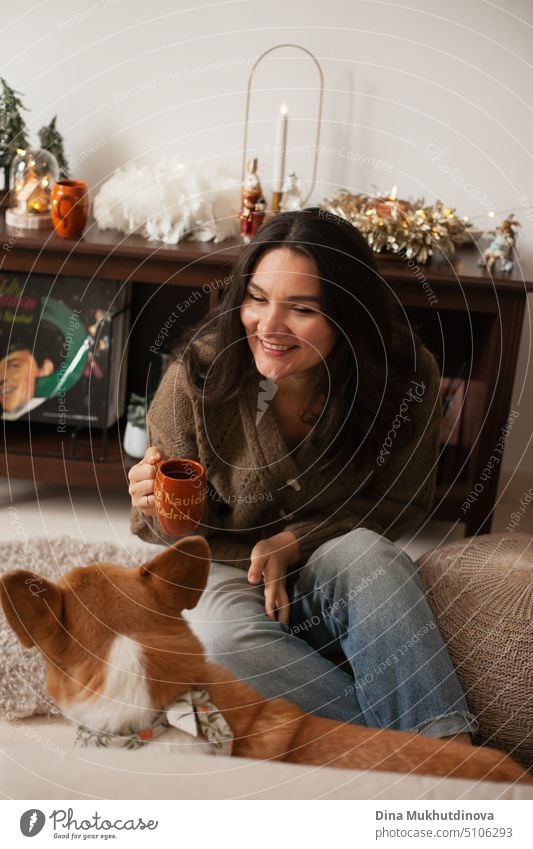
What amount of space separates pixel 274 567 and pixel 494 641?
30 centimetres

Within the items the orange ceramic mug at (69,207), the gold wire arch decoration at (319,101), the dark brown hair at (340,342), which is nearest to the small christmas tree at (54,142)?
the orange ceramic mug at (69,207)

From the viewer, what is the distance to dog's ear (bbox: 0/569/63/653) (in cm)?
95

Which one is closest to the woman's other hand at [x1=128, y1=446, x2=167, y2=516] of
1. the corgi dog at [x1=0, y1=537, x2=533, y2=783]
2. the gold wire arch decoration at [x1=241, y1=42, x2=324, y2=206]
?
the corgi dog at [x1=0, y1=537, x2=533, y2=783]

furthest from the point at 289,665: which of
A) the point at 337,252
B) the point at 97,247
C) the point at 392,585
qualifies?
the point at 97,247

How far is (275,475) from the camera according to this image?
1.41 metres

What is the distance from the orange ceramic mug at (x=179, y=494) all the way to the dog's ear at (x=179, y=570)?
12 cm

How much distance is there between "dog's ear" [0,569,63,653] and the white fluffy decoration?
1.04 meters

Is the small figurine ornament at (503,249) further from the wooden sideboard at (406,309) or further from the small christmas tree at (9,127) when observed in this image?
the small christmas tree at (9,127)

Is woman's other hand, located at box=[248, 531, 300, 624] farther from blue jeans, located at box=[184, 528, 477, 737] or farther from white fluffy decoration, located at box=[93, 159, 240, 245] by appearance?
white fluffy decoration, located at box=[93, 159, 240, 245]

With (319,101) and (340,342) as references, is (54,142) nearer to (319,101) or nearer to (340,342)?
(319,101)

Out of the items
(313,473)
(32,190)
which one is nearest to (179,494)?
(313,473)

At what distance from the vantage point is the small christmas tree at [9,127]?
6.40 feet

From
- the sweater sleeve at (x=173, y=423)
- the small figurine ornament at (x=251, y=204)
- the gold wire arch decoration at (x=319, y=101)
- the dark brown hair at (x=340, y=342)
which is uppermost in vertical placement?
the gold wire arch decoration at (x=319, y=101)

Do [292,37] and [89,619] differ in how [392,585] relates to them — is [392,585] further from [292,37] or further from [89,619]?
[292,37]
